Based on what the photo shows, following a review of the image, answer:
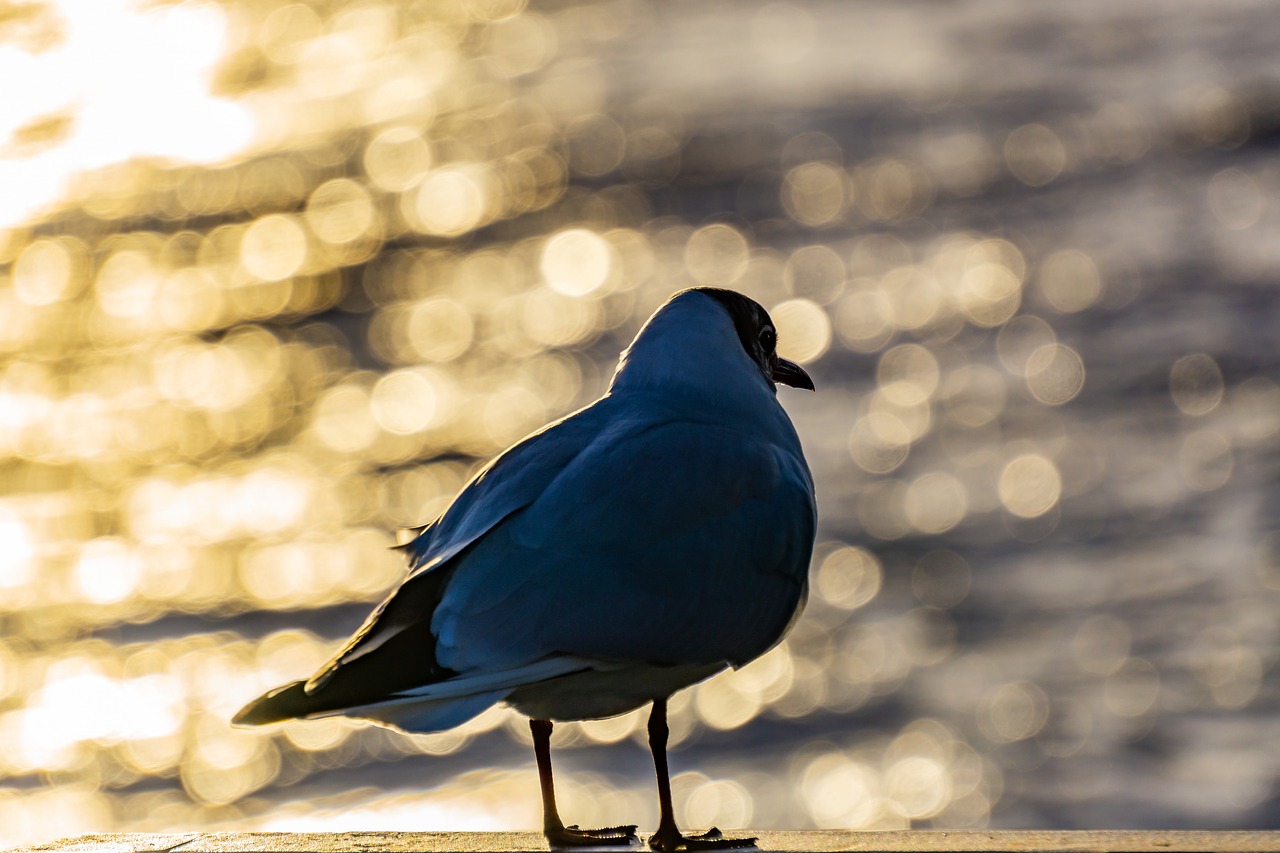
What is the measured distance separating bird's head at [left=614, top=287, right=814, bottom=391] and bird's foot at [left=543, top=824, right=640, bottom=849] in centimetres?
147

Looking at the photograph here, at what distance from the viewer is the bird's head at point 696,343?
5785 millimetres

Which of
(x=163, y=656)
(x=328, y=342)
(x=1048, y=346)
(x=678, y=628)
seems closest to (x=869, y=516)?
(x=1048, y=346)

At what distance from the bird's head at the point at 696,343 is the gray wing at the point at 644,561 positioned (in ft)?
1.15

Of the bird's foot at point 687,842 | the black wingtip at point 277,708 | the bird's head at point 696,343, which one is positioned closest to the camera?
the black wingtip at point 277,708

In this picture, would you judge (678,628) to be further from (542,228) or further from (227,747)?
(542,228)

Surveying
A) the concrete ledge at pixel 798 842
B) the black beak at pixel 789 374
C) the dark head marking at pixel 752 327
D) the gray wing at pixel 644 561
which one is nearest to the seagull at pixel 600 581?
the gray wing at pixel 644 561

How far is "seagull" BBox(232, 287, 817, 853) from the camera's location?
4656 millimetres

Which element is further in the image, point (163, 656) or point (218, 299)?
point (218, 299)

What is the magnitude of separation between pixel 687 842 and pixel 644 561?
83cm

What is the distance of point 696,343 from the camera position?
585 cm

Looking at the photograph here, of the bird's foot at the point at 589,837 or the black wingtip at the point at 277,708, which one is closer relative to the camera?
the black wingtip at the point at 277,708

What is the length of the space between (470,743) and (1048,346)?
550 inches

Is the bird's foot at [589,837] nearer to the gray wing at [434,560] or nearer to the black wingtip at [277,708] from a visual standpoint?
the gray wing at [434,560]

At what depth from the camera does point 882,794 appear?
14.6 m
